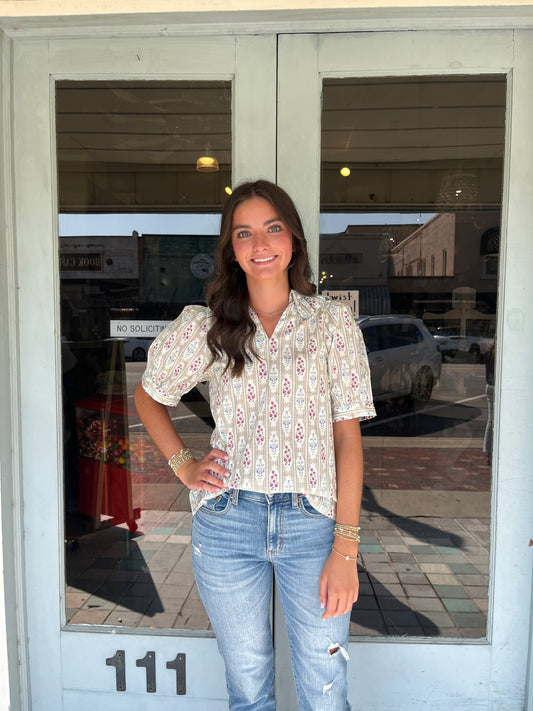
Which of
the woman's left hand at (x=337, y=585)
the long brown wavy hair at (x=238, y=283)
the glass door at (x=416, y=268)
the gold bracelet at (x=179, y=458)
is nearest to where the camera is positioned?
the woman's left hand at (x=337, y=585)

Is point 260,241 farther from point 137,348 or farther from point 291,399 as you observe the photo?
point 137,348

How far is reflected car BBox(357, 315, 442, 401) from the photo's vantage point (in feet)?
6.79

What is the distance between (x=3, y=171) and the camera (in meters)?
1.87

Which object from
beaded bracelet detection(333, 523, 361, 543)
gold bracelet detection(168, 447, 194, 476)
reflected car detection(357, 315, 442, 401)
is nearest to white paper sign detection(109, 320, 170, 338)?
gold bracelet detection(168, 447, 194, 476)

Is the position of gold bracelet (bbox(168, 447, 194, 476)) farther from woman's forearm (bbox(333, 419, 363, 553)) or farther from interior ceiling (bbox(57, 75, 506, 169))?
interior ceiling (bbox(57, 75, 506, 169))

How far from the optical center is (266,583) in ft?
4.45

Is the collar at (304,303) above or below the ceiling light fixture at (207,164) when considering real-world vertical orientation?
below

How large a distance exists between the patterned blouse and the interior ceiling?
86 cm

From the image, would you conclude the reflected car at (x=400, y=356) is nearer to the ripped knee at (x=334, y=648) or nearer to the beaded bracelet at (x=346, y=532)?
the beaded bracelet at (x=346, y=532)

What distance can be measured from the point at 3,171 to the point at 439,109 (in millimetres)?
A: 1649

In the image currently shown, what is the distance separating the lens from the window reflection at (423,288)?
6.24 feet

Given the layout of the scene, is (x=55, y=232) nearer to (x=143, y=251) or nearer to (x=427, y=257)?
(x=143, y=251)

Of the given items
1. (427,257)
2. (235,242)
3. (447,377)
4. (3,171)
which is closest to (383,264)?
(427,257)

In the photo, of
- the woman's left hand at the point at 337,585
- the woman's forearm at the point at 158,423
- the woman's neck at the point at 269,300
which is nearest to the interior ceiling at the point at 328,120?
the woman's neck at the point at 269,300
